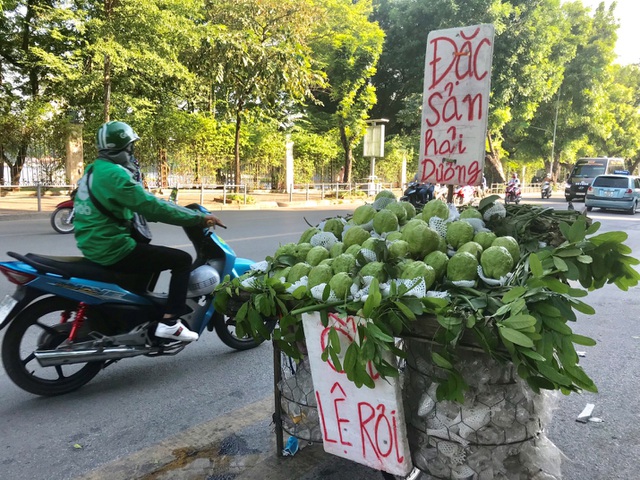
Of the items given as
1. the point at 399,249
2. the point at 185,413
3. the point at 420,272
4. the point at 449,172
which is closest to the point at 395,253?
the point at 399,249

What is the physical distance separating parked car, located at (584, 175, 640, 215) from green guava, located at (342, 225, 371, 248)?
17733 mm

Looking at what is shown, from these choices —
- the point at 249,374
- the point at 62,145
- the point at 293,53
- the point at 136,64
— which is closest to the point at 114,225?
the point at 249,374

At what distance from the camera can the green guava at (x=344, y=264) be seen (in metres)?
2.04

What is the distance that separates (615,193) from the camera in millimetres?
17703

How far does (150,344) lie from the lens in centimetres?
330

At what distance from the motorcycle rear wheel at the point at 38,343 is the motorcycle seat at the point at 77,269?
0.21 meters

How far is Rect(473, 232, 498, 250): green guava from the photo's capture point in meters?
2.12

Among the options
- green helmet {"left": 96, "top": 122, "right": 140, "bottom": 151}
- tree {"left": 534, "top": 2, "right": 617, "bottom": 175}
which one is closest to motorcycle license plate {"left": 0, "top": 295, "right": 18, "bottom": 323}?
green helmet {"left": 96, "top": 122, "right": 140, "bottom": 151}

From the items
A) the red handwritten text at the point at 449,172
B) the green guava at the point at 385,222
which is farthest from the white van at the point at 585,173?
the green guava at the point at 385,222

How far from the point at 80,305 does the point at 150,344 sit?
510 millimetres

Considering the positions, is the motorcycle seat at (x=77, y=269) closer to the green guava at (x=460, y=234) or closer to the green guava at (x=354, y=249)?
the green guava at (x=354, y=249)

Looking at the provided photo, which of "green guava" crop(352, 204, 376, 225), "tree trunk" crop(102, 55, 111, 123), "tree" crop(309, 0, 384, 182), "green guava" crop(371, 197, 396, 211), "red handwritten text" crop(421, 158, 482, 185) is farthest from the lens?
"tree" crop(309, 0, 384, 182)

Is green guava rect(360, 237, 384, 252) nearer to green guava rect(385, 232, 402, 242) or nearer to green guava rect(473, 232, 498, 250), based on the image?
green guava rect(385, 232, 402, 242)

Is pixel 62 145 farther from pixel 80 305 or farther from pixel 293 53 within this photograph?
pixel 80 305
